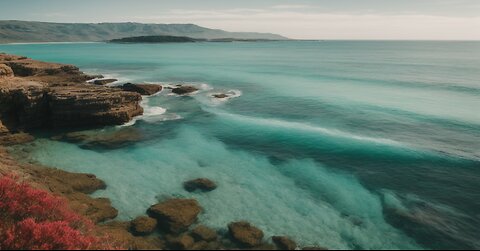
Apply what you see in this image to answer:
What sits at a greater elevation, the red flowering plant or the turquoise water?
the red flowering plant

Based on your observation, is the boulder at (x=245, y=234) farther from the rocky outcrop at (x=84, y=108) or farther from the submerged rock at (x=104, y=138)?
the rocky outcrop at (x=84, y=108)

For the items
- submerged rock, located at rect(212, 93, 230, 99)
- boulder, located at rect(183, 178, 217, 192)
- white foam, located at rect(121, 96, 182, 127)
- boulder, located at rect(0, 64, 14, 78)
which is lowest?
boulder, located at rect(183, 178, 217, 192)

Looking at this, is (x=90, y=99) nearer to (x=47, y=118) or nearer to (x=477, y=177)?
(x=47, y=118)

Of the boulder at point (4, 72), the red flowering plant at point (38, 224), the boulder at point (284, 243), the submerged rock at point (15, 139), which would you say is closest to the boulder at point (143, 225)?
the red flowering plant at point (38, 224)

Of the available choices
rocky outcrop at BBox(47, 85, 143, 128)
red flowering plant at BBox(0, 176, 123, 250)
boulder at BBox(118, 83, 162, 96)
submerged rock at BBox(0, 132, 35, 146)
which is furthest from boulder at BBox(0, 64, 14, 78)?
red flowering plant at BBox(0, 176, 123, 250)

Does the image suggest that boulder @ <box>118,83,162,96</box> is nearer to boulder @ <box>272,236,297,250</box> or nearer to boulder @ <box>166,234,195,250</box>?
boulder @ <box>166,234,195,250</box>
